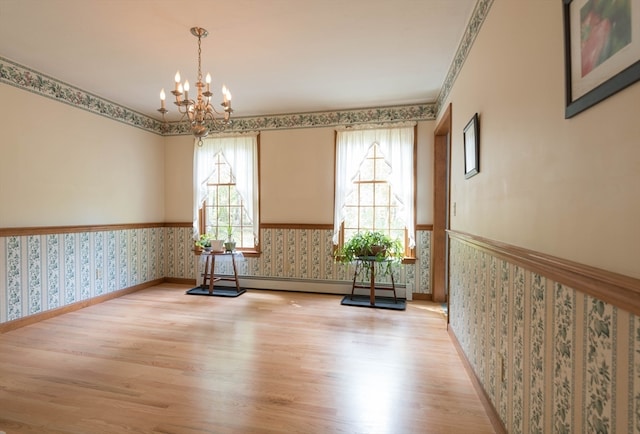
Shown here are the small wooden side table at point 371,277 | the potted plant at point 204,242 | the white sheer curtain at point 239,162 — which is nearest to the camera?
the small wooden side table at point 371,277

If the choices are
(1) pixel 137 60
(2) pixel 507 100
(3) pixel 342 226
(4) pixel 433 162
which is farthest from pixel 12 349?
(4) pixel 433 162

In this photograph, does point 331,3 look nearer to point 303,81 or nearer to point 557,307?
point 303,81

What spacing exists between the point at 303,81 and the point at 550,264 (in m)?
3.20

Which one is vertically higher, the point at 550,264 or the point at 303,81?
the point at 303,81

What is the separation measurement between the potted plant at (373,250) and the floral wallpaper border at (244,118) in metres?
1.70

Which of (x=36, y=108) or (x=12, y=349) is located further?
(x=36, y=108)

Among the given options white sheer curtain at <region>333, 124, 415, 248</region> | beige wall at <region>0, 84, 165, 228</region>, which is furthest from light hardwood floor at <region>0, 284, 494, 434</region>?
white sheer curtain at <region>333, 124, 415, 248</region>

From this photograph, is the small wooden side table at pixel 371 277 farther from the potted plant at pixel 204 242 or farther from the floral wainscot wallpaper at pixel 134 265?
the potted plant at pixel 204 242

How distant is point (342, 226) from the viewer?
4.54m

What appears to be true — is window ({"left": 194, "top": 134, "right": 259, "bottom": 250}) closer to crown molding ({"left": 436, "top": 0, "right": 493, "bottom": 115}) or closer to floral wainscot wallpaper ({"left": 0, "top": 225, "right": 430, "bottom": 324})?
floral wainscot wallpaper ({"left": 0, "top": 225, "right": 430, "bottom": 324})

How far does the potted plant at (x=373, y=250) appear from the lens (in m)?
3.99

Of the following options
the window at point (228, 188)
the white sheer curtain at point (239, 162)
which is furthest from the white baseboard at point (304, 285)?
the white sheer curtain at point (239, 162)

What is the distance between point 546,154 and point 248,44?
101 inches

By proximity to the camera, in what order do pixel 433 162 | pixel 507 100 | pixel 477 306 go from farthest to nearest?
pixel 433 162, pixel 477 306, pixel 507 100
